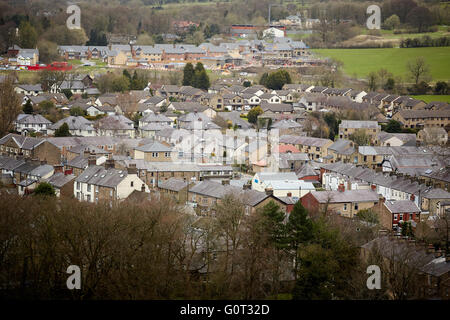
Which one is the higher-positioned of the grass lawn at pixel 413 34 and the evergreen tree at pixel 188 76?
the grass lawn at pixel 413 34

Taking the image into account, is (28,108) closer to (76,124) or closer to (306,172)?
(76,124)

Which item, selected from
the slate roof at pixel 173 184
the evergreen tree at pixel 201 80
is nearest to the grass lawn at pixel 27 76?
the evergreen tree at pixel 201 80

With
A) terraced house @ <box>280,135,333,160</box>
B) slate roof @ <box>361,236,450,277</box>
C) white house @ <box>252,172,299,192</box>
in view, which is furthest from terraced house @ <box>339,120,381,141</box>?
slate roof @ <box>361,236,450,277</box>

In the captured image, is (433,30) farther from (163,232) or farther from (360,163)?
(163,232)

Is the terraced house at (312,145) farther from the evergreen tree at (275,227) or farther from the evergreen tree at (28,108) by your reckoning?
the evergreen tree at (275,227)

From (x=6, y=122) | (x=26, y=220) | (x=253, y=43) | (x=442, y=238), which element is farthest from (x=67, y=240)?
(x=253, y=43)

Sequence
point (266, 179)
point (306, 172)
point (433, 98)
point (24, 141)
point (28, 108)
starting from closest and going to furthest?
point (266, 179)
point (306, 172)
point (24, 141)
point (28, 108)
point (433, 98)

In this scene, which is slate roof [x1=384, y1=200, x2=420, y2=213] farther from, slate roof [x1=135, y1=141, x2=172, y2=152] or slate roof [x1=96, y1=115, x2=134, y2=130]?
slate roof [x1=96, y1=115, x2=134, y2=130]

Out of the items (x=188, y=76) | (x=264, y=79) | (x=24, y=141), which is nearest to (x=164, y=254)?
(x=24, y=141)
